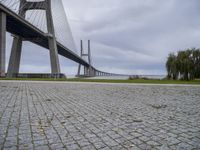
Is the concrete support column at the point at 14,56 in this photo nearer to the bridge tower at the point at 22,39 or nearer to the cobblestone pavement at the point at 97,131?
the bridge tower at the point at 22,39

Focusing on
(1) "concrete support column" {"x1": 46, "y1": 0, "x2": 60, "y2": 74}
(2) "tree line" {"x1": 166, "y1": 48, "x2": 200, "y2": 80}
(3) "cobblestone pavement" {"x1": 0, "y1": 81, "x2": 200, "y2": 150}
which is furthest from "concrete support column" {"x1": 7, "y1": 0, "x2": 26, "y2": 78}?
(3) "cobblestone pavement" {"x1": 0, "y1": 81, "x2": 200, "y2": 150}

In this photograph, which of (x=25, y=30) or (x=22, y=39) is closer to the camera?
(x=25, y=30)

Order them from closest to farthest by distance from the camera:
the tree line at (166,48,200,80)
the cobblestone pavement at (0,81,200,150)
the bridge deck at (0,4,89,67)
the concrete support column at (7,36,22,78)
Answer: the cobblestone pavement at (0,81,200,150) → the bridge deck at (0,4,89,67) → the tree line at (166,48,200,80) → the concrete support column at (7,36,22,78)

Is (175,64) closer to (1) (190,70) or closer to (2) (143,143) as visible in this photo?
(1) (190,70)

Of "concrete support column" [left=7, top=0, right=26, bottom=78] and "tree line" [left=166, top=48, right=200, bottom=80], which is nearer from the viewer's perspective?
"tree line" [left=166, top=48, right=200, bottom=80]

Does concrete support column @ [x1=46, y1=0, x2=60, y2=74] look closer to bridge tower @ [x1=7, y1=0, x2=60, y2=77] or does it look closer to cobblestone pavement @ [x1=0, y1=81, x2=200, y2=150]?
bridge tower @ [x1=7, y1=0, x2=60, y2=77]

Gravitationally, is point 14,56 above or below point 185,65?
above

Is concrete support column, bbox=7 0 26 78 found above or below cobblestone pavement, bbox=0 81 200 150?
above

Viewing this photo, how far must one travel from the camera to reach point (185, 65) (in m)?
28.5

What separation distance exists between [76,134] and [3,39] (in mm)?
24217

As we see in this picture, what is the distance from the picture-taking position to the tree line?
2825 cm

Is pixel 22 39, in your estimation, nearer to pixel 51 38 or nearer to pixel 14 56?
pixel 14 56

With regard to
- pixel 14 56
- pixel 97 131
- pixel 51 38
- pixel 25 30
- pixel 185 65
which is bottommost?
pixel 97 131

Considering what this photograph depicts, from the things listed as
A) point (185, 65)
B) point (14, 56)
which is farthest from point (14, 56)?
point (185, 65)
